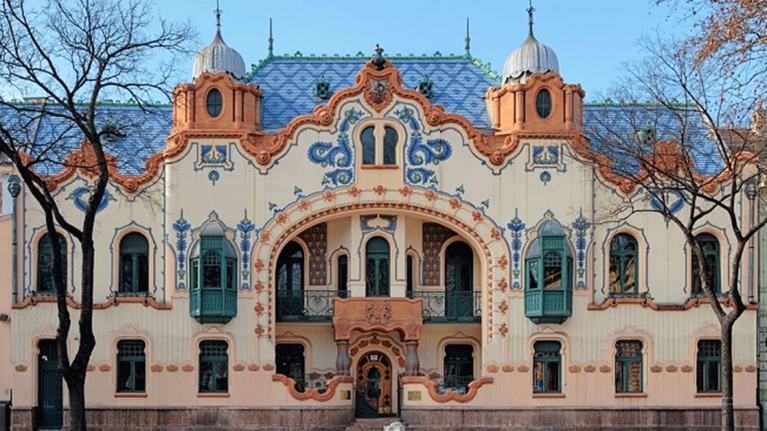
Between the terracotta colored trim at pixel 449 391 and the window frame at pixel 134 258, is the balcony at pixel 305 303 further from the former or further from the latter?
the window frame at pixel 134 258

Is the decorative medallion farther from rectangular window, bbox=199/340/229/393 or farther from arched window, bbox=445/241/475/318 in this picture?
rectangular window, bbox=199/340/229/393

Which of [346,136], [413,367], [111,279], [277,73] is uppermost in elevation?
[277,73]

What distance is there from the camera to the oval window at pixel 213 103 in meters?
36.3

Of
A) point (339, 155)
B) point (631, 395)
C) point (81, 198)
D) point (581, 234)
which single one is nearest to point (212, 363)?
point (81, 198)

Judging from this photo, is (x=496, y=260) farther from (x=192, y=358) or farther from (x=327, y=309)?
(x=192, y=358)

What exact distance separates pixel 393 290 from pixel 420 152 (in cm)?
449

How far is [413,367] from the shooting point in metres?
36.2

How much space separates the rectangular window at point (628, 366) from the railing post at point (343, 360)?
853 centimetres

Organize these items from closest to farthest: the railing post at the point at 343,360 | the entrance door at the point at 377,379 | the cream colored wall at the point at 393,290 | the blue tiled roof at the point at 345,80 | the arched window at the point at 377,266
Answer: the cream colored wall at the point at 393,290
the railing post at the point at 343,360
the arched window at the point at 377,266
the entrance door at the point at 377,379
the blue tiled roof at the point at 345,80

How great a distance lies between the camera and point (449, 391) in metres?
35.5

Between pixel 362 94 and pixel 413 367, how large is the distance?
8.82 m

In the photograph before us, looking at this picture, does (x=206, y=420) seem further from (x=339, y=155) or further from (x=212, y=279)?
(x=339, y=155)

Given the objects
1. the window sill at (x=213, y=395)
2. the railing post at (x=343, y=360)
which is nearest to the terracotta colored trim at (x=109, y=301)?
the window sill at (x=213, y=395)

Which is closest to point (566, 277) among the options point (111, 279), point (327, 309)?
point (327, 309)
